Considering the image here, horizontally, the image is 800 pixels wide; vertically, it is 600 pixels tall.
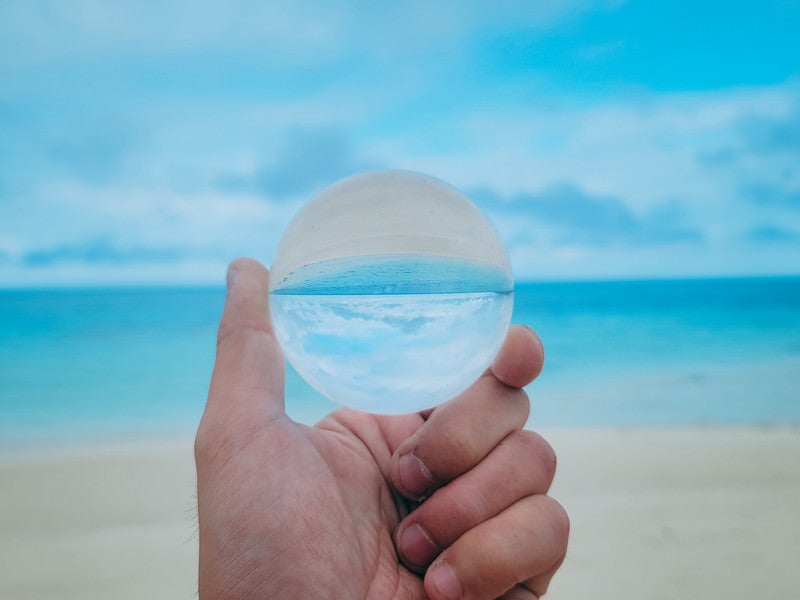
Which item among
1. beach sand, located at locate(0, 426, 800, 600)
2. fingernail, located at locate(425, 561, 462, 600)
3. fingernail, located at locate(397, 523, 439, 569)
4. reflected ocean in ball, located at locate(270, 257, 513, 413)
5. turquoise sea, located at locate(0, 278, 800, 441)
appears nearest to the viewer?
reflected ocean in ball, located at locate(270, 257, 513, 413)

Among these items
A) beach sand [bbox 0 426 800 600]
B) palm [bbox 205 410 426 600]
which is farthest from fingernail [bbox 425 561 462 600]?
beach sand [bbox 0 426 800 600]

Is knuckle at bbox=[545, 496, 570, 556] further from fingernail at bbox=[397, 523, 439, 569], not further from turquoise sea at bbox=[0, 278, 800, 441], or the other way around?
turquoise sea at bbox=[0, 278, 800, 441]

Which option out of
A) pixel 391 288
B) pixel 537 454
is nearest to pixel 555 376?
pixel 537 454

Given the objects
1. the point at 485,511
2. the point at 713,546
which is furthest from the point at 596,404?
the point at 485,511

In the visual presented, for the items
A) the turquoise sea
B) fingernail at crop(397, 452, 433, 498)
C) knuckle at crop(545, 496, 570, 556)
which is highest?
fingernail at crop(397, 452, 433, 498)

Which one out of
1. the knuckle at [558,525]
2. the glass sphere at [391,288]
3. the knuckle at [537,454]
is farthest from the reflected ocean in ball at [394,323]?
the knuckle at [558,525]

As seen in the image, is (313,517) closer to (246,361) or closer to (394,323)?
(246,361)

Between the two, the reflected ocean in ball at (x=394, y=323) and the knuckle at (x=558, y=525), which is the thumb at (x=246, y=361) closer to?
the reflected ocean in ball at (x=394, y=323)

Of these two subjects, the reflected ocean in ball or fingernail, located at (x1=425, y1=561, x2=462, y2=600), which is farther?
fingernail, located at (x1=425, y1=561, x2=462, y2=600)
